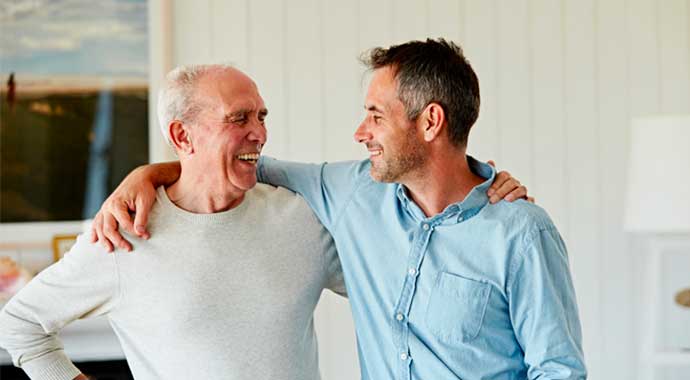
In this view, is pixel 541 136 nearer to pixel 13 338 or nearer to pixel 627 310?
pixel 627 310

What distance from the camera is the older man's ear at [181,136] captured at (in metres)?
2.36

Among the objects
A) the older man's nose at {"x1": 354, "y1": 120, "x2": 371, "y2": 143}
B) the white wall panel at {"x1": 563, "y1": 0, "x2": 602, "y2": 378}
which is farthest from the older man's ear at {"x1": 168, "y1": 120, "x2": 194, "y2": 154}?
the white wall panel at {"x1": 563, "y1": 0, "x2": 602, "y2": 378}

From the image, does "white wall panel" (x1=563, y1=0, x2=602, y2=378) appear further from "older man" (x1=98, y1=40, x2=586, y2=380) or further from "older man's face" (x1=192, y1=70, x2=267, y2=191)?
"older man's face" (x1=192, y1=70, x2=267, y2=191)

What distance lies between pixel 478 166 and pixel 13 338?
3.99 feet

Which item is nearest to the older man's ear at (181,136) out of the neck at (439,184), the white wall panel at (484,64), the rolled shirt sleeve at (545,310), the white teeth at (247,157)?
the white teeth at (247,157)

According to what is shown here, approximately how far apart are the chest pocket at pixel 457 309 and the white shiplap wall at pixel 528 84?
1706 millimetres

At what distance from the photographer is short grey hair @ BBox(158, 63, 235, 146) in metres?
2.34

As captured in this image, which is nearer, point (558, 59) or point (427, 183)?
A: point (427, 183)

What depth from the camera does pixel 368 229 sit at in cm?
230

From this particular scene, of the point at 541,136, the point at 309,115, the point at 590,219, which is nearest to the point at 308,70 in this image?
the point at 309,115

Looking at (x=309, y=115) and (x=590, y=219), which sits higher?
(x=309, y=115)

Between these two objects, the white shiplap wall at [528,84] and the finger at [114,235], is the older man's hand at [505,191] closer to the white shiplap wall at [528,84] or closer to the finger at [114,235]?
the finger at [114,235]

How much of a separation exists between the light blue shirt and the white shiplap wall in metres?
1.58

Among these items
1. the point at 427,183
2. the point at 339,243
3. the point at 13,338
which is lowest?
the point at 13,338
